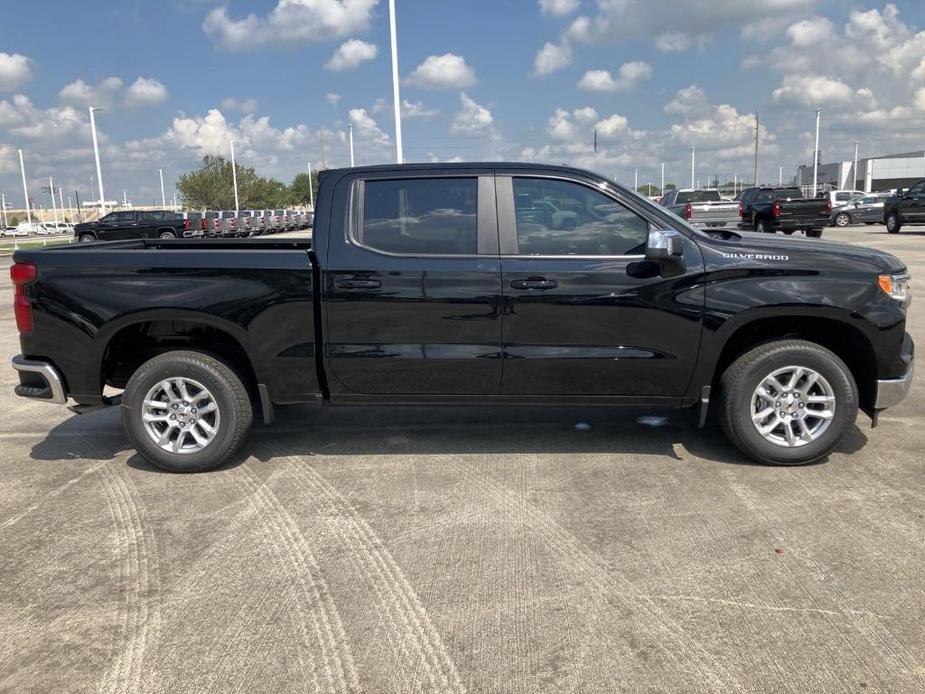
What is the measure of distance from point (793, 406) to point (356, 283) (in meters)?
2.81

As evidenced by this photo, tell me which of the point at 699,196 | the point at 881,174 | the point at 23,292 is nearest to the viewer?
the point at 23,292

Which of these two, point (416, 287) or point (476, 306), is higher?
point (416, 287)

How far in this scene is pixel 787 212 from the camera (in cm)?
2548

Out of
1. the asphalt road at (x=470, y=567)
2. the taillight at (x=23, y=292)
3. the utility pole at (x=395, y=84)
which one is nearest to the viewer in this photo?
the asphalt road at (x=470, y=567)

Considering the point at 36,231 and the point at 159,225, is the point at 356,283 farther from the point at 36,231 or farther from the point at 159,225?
the point at 36,231

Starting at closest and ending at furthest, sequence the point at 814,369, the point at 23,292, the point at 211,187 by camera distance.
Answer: the point at 814,369, the point at 23,292, the point at 211,187

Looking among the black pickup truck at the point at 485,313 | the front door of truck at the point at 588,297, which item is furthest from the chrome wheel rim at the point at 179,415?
the front door of truck at the point at 588,297

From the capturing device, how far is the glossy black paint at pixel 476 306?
4.56 m

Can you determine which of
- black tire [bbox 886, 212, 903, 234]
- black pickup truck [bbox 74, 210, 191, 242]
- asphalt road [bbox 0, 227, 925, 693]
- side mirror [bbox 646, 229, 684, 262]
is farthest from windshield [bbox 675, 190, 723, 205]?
side mirror [bbox 646, 229, 684, 262]

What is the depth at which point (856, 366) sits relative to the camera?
4902 millimetres

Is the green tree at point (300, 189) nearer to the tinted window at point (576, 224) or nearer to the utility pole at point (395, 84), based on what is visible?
the utility pole at point (395, 84)

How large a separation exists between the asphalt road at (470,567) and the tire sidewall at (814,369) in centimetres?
18

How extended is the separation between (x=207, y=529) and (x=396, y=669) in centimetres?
168

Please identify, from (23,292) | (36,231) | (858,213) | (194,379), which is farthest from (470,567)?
(36,231)
